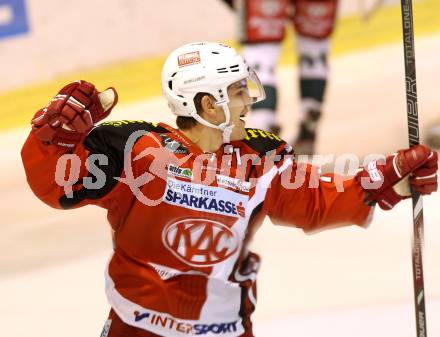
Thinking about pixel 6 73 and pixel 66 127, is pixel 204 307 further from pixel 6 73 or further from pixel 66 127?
pixel 6 73

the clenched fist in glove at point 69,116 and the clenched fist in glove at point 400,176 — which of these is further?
the clenched fist in glove at point 400,176

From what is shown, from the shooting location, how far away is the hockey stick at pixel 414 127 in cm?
318

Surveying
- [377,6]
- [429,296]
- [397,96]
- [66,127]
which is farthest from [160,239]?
[377,6]

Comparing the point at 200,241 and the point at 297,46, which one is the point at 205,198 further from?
the point at 297,46

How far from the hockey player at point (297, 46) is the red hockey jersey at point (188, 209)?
309 centimetres

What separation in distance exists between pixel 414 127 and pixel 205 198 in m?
0.68

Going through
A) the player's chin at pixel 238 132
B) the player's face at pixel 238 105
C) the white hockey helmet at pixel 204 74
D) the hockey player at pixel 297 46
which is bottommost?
the hockey player at pixel 297 46

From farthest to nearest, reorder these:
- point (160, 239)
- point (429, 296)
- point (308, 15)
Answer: point (308, 15) < point (429, 296) < point (160, 239)

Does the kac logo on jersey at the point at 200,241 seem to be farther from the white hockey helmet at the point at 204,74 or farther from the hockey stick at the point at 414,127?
the hockey stick at the point at 414,127

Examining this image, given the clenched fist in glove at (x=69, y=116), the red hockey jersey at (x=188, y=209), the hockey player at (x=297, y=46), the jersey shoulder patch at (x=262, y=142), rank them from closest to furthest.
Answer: the clenched fist in glove at (x=69, y=116) → the red hockey jersey at (x=188, y=209) → the jersey shoulder patch at (x=262, y=142) → the hockey player at (x=297, y=46)

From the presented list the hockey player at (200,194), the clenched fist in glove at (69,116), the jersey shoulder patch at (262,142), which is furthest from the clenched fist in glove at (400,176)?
the clenched fist in glove at (69,116)

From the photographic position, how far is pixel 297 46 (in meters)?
6.63

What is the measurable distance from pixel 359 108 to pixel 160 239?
403 centimetres

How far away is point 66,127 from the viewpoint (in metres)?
2.79
